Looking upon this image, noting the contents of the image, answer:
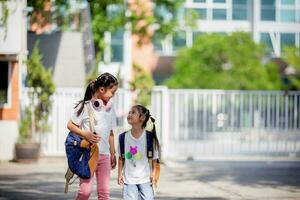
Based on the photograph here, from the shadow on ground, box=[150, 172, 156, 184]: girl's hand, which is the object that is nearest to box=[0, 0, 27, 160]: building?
the shadow on ground

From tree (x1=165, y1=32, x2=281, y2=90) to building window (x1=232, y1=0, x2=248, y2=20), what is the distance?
12812mm

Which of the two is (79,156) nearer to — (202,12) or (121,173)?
(121,173)

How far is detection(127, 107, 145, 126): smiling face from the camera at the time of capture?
8.12 m

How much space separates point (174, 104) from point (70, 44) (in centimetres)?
577

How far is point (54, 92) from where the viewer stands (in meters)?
21.0

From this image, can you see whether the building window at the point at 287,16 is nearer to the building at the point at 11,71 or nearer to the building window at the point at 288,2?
the building window at the point at 288,2

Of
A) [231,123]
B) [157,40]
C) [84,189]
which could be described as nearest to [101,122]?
[84,189]

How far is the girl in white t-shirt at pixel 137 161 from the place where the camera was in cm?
807

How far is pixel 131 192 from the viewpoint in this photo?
8023 mm

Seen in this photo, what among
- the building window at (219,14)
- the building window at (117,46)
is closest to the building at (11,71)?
the building window at (117,46)

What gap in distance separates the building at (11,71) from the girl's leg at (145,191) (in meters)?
12.4

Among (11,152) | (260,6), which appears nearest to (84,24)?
(11,152)

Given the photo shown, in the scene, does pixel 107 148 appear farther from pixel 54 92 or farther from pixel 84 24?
pixel 84 24

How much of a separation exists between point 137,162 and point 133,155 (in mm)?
82
